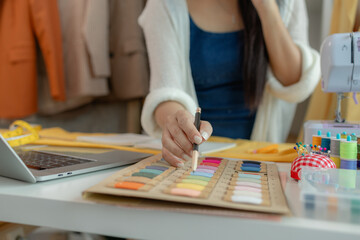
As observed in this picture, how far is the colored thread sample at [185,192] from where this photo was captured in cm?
34

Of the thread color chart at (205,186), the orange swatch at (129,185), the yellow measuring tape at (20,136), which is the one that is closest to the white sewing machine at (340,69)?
the thread color chart at (205,186)

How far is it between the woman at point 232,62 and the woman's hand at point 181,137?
0.25 m

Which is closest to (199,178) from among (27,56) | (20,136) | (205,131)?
(205,131)

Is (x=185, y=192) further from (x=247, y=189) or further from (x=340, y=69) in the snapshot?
(x=340, y=69)

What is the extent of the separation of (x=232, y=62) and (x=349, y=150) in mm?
646

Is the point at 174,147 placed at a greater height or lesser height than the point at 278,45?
lesser

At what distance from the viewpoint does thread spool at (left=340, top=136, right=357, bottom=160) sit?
0.49 meters

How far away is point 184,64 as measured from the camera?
1.04m

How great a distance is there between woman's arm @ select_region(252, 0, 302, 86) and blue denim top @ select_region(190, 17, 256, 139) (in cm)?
12

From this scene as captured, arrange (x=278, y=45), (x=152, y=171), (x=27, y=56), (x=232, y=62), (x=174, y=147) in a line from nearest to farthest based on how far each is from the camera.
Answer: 1. (x=152, y=171)
2. (x=174, y=147)
3. (x=278, y=45)
4. (x=232, y=62)
5. (x=27, y=56)

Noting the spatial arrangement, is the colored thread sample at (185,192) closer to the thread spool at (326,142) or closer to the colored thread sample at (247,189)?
the colored thread sample at (247,189)

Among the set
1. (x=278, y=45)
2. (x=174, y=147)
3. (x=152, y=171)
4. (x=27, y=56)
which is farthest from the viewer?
(x=27, y=56)

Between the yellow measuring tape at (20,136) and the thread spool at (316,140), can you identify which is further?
the yellow measuring tape at (20,136)

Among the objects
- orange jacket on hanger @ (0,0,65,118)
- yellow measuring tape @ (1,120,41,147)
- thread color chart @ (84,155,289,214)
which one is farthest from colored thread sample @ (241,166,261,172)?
orange jacket on hanger @ (0,0,65,118)
